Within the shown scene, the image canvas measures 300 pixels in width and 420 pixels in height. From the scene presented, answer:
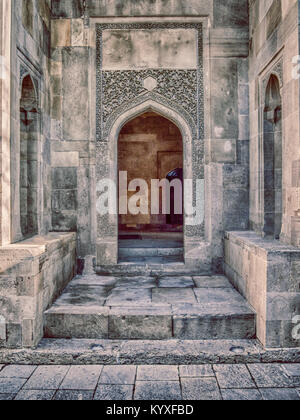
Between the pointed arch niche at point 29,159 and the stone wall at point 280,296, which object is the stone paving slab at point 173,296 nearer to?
the stone wall at point 280,296

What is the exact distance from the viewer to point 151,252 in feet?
Answer: 17.9

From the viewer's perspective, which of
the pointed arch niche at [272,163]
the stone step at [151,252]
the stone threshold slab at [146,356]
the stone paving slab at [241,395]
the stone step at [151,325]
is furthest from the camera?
the stone step at [151,252]

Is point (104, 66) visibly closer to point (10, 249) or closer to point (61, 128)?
point (61, 128)

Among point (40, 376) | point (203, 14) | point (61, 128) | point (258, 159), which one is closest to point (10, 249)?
point (40, 376)

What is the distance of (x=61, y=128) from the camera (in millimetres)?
4883

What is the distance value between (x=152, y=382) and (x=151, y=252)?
2.92m

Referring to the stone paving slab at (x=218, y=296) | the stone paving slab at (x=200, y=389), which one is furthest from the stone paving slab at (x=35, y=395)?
the stone paving slab at (x=218, y=296)

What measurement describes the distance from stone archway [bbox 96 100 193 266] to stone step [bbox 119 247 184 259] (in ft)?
1.90

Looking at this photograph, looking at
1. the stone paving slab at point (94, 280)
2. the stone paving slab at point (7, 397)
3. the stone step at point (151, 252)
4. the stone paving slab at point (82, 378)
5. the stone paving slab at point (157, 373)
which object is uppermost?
the stone step at point (151, 252)

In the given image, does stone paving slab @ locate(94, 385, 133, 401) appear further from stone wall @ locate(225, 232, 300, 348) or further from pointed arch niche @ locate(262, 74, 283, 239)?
pointed arch niche @ locate(262, 74, 283, 239)

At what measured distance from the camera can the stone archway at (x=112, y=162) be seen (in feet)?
15.9

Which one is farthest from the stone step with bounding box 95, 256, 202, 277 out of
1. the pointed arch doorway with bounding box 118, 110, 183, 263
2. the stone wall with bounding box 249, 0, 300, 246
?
the pointed arch doorway with bounding box 118, 110, 183, 263

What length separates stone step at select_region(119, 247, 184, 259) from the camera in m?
5.45

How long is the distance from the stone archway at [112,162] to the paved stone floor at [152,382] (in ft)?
7.07
